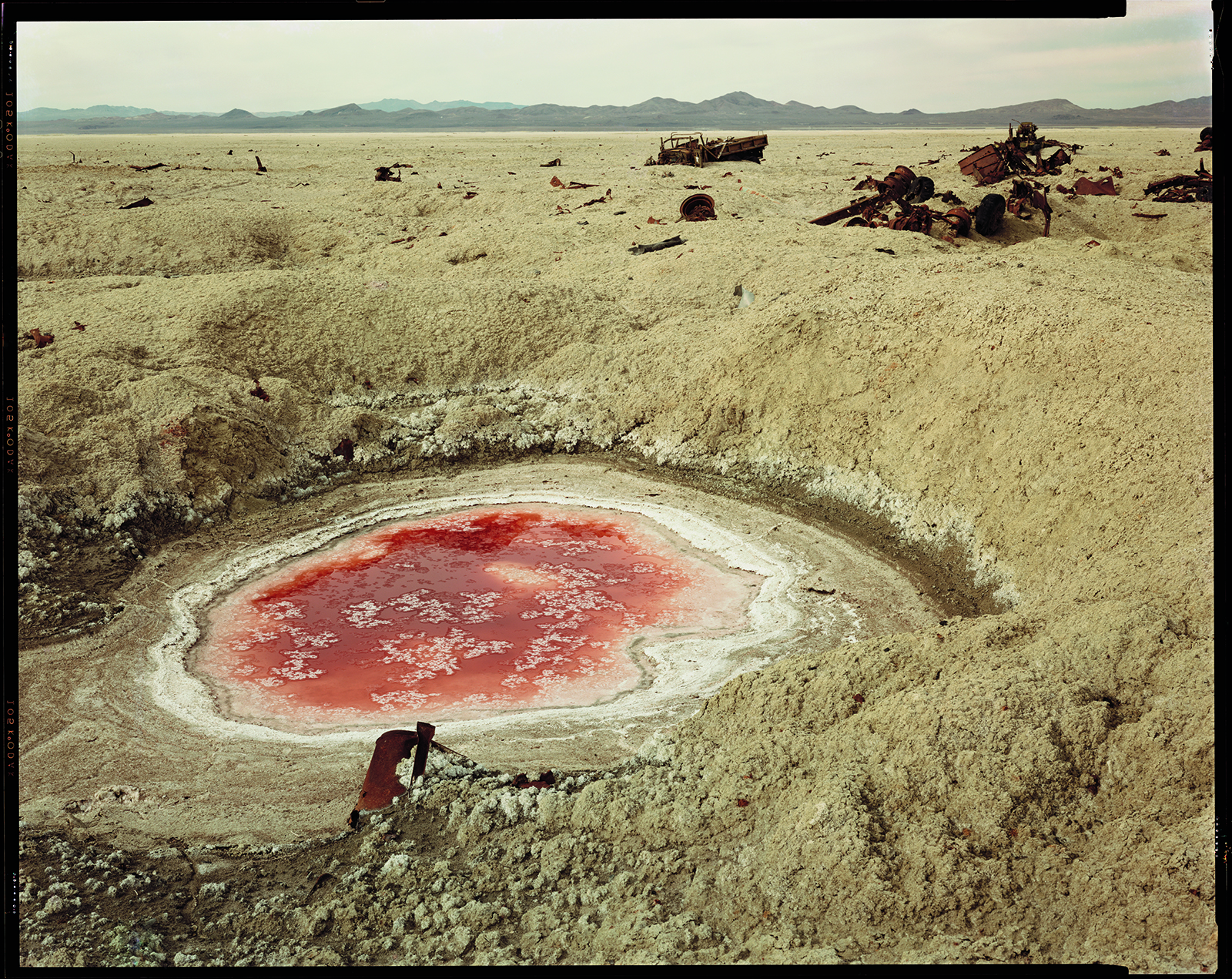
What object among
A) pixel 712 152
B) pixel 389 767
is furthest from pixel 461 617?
pixel 712 152

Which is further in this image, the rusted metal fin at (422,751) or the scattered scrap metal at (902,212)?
the scattered scrap metal at (902,212)

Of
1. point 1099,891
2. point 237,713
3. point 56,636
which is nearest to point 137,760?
point 237,713

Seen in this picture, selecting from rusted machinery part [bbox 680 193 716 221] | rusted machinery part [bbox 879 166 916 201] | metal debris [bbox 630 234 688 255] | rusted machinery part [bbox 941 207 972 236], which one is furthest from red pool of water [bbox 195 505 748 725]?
rusted machinery part [bbox 879 166 916 201]

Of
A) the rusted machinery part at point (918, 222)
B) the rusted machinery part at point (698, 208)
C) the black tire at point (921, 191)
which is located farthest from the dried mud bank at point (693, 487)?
the black tire at point (921, 191)

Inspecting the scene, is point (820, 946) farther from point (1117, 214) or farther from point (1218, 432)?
point (1117, 214)

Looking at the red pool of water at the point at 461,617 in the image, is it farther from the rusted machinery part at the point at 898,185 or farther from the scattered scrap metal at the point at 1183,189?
the scattered scrap metal at the point at 1183,189

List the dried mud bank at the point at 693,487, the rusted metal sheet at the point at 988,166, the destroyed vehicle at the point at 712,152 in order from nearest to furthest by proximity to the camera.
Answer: the dried mud bank at the point at 693,487 → the rusted metal sheet at the point at 988,166 → the destroyed vehicle at the point at 712,152
